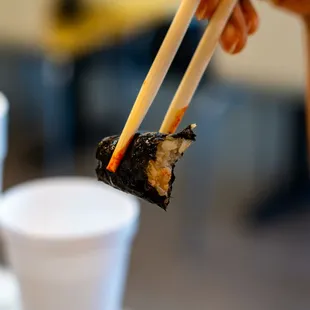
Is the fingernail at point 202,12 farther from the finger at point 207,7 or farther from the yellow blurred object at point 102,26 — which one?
the yellow blurred object at point 102,26

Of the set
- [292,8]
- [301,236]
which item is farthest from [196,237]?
[292,8]

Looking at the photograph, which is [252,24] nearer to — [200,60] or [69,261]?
[200,60]

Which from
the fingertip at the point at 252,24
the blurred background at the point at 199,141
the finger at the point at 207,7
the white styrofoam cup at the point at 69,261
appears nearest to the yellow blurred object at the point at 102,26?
the blurred background at the point at 199,141

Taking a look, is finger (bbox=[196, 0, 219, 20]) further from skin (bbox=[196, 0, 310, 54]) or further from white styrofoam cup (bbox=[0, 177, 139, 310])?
white styrofoam cup (bbox=[0, 177, 139, 310])

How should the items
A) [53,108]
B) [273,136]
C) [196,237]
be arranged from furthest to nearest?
[53,108] → [273,136] → [196,237]

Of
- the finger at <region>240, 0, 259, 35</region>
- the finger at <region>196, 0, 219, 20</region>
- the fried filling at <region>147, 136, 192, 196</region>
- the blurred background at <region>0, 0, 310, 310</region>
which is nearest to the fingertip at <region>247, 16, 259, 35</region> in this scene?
the finger at <region>240, 0, 259, 35</region>

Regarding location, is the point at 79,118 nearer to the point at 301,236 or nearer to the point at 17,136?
the point at 17,136
